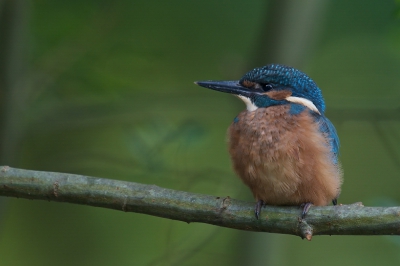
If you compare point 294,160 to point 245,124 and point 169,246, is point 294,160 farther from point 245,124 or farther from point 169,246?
point 169,246

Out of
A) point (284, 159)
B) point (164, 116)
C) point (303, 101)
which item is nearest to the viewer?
point (284, 159)

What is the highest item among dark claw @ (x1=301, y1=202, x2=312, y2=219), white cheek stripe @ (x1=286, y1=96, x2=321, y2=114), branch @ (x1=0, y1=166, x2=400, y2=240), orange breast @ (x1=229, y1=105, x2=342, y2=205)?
white cheek stripe @ (x1=286, y1=96, x2=321, y2=114)

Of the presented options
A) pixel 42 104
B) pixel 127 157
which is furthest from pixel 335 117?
pixel 42 104

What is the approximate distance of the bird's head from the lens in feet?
12.0

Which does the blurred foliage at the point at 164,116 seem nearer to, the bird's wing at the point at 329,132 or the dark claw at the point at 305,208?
the bird's wing at the point at 329,132

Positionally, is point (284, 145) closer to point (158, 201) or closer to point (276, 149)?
point (276, 149)

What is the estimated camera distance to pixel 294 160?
3.27 m

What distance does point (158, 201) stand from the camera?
2.90m

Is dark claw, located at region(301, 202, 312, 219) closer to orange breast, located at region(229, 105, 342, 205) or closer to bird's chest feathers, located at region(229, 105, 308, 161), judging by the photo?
orange breast, located at region(229, 105, 342, 205)

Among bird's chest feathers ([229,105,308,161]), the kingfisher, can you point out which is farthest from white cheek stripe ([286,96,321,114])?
bird's chest feathers ([229,105,308,161])

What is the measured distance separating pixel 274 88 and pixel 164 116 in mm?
1560

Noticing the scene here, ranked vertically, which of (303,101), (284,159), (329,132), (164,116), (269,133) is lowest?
(284,159)

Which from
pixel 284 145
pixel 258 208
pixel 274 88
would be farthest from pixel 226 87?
pixel 258 208

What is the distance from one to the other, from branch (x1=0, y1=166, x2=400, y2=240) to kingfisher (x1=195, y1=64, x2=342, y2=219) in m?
0.09
